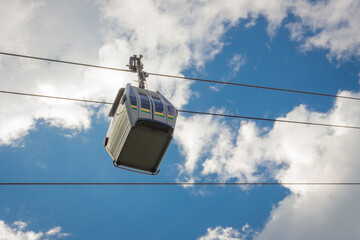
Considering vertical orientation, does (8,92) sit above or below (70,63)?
below

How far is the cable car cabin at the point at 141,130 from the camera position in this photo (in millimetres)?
11898

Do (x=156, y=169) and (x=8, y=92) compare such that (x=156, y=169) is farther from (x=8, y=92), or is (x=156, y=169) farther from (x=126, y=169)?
(x=8, y=92)

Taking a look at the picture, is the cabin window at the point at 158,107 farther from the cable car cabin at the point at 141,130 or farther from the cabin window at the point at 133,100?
the cabin window at the point at 133,100

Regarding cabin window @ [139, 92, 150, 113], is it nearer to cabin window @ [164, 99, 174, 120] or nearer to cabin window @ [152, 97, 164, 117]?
cabin window @ [152, 97, 164, 117]

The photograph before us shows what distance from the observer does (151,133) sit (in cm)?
1204

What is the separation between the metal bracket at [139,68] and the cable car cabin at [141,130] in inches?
55.7

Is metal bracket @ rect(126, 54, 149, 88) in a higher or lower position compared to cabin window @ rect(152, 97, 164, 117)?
higher

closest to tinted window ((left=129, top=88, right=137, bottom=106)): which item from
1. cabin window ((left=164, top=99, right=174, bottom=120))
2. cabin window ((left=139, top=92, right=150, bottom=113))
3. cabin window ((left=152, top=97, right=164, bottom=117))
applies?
cabin window ((left=139, top=92, right=150, bottom=113))

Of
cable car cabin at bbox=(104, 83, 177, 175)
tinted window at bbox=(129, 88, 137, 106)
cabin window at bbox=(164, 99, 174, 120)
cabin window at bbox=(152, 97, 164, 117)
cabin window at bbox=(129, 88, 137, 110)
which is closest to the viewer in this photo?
cable car cabin at bbox=(104, 83, 177, 175)

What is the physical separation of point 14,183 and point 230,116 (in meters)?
8.12

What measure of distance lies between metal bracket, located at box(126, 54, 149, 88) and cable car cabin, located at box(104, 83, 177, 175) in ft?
4.65

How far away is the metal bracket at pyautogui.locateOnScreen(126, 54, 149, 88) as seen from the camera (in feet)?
48.3

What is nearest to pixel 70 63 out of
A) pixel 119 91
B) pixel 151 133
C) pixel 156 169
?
pixel 119 91

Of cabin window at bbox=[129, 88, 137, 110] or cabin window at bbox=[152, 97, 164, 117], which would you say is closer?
cabin window at bbox=[129, 88, 137, 110]
